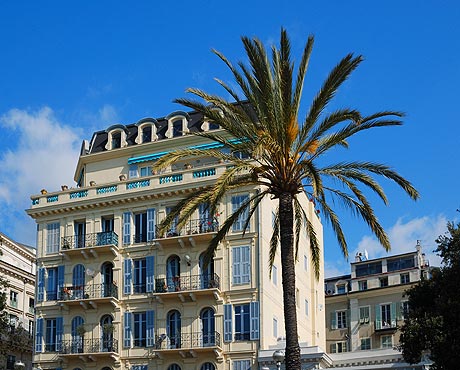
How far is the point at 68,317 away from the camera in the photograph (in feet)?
192

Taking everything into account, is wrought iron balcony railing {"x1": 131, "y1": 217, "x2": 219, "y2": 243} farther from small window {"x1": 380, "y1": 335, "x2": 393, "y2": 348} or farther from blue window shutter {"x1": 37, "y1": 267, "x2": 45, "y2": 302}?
small window {"x1": 380, "y1": 335, "x2": 393, "y2": 348}

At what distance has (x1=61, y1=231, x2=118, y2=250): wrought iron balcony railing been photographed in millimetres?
58406

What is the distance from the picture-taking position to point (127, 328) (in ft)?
186

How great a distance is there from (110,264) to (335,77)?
3085cm

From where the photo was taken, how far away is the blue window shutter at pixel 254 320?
52719 millimetres

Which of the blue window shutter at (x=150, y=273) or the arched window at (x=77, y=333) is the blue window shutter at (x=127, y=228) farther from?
the arched window at (x=77, y=333)

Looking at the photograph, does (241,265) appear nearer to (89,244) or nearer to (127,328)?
(127,328)

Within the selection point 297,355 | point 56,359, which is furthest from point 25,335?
point 297,355

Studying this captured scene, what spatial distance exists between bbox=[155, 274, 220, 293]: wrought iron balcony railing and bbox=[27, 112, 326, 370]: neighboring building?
70 mm

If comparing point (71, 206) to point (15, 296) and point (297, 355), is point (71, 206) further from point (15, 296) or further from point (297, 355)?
point (297, 355)

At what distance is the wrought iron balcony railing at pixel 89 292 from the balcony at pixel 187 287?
3.60 meters

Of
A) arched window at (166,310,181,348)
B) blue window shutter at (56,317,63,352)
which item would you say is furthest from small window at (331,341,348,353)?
blue window shutter at (56,317,63,352)

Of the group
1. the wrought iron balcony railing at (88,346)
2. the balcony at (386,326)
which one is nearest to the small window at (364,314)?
the balcony at (386,326)

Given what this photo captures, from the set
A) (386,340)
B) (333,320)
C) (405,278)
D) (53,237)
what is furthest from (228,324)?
(333,320)
